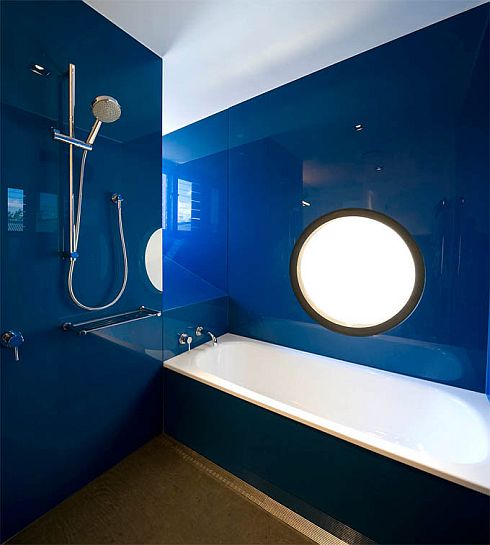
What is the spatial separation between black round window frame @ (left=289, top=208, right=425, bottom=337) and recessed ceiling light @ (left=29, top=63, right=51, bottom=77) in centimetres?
166

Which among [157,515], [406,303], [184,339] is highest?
[406,303]

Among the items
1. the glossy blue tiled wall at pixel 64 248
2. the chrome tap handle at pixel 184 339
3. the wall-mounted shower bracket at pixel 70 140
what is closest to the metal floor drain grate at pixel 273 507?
the glossy blue tiled wall at pixel 64 248

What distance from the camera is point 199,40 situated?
1633mm

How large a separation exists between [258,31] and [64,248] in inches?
61.0

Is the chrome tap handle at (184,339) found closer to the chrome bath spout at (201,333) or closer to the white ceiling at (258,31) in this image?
the chrome bath spout at (201,333)

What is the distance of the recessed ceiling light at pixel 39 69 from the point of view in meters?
1.24

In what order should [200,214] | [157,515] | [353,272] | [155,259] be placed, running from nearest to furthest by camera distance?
[157,515] → [155,259] → [353,272] → [200,214]

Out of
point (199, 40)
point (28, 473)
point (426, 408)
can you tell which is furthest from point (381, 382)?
point (199, 40)

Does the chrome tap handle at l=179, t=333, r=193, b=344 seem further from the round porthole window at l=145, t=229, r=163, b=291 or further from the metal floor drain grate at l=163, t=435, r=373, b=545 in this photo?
the metal floor drain grate at l=163, t=435, r=373, b=545

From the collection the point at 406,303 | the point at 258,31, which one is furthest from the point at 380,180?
the point at 258,31

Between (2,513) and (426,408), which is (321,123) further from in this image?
(2,513)

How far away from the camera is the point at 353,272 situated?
240 cm

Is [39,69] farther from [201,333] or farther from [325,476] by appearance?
[325,476]

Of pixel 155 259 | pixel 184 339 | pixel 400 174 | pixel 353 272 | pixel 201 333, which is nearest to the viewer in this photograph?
pixel 400 174
